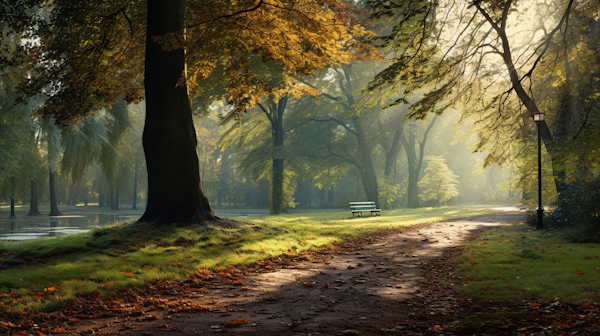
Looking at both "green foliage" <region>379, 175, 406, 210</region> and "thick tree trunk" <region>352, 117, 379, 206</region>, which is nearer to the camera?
"thick tree trunk" <region>352, 117, 379, 206</region>

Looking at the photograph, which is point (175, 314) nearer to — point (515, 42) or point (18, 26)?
point (18, 26)

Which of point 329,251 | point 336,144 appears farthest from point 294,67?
point 336,144

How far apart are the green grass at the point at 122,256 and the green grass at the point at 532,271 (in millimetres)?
4147

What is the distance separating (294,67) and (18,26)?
774 cm

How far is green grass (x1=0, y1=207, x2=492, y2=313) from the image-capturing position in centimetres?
573

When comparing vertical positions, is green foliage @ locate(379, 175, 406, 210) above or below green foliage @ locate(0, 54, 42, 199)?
below

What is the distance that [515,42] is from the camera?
54.1ft

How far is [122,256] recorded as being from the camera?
7770 mm

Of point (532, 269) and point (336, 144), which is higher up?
point (336, 144)

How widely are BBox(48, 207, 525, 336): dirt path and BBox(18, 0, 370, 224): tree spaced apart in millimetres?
3944

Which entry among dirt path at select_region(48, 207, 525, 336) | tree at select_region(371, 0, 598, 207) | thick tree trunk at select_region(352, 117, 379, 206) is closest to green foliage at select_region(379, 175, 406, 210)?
thick tree trunk at select_region(352, 117, 379, 206)

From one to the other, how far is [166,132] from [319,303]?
6833mm

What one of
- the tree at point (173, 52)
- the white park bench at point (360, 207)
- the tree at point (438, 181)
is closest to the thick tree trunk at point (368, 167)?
the white park bench at point (360, 207)

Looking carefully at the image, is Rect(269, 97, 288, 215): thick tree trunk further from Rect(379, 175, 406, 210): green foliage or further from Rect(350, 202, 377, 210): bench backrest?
Rect(379, 175, 406, 210): green foliage
